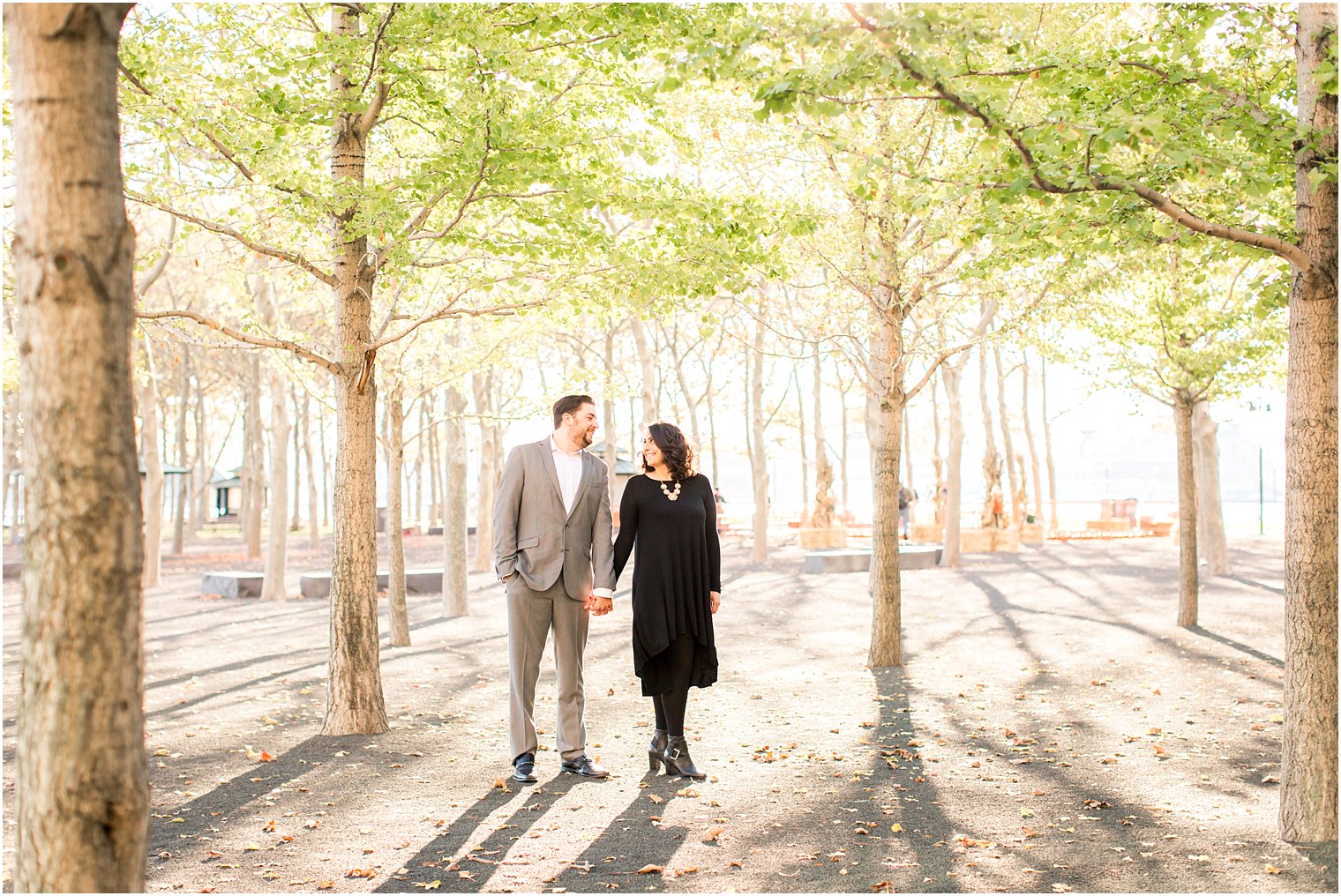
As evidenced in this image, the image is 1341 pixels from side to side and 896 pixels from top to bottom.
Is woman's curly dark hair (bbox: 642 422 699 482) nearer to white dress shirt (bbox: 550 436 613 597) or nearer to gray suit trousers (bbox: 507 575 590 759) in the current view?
white dress shirt (bbox: 550 436 613 597)

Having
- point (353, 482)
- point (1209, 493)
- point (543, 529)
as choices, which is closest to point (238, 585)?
point (353, 482)

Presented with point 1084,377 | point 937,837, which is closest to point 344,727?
point 937,837

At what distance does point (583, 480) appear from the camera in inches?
245

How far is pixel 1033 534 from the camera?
29812 millimetres

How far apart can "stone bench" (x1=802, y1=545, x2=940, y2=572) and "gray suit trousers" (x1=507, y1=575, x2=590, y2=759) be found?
15.9 m

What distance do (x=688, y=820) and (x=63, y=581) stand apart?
3.43 meters

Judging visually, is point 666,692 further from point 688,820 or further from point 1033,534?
point 1033,534

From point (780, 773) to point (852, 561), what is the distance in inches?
624

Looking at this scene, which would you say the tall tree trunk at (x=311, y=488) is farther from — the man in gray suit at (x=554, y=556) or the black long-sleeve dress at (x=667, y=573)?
the black long-sleeve dress at (x=667, y=573)

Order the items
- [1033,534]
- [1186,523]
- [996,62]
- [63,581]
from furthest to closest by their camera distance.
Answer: [1033,534], [1186,523], [996,62], [63,581]

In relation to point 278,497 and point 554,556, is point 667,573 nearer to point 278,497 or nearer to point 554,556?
point 554,556

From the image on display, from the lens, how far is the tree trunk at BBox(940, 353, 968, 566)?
20.8 meters

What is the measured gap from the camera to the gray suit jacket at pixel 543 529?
6.12 m

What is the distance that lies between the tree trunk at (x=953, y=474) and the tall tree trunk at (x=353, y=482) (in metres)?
14.7
